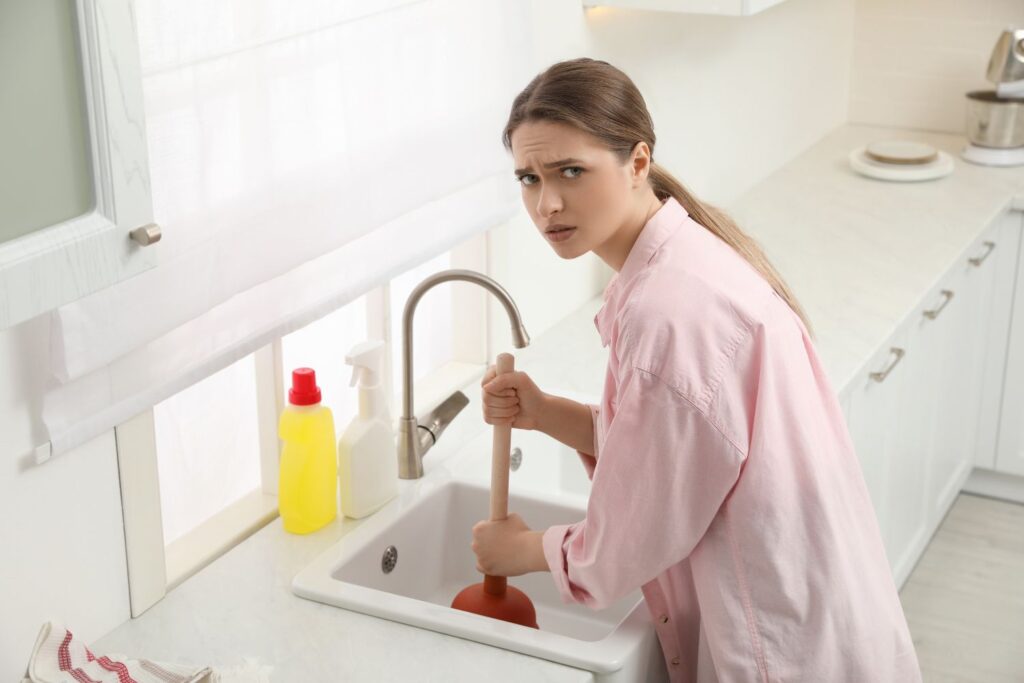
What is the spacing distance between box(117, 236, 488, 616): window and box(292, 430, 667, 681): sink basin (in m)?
0.18

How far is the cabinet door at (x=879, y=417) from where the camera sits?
261 centimetres

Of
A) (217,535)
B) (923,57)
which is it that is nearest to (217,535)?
(217,535)

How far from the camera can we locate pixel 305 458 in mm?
1888

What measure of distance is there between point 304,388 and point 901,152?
238 cm

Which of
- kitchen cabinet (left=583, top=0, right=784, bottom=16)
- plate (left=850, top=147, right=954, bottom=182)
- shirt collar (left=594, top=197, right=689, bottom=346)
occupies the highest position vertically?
kitchen cabinet (left=583, top=0, right=784, bottom=16)

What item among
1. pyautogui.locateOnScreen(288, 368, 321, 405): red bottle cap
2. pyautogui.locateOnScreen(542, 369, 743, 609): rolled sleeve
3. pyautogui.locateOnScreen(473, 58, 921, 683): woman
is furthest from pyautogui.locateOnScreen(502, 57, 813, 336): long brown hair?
pyautogui.locateOnScreen(288, 368, 321, 405): red bottle cap

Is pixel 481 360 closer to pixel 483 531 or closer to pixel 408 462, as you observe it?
pixel 408 462

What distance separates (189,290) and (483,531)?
0.49 m

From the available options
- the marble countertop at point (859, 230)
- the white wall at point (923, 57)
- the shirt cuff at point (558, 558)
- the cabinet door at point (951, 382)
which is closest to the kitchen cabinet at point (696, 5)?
the marble countertop at point (859, 230)

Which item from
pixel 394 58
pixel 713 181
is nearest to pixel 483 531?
pixel 394 58

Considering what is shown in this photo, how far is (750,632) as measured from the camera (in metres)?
1.56

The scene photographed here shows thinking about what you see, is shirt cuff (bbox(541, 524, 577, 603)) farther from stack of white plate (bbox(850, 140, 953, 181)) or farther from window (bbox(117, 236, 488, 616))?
stack of white plate (bbox(850, 140, 953, 181))

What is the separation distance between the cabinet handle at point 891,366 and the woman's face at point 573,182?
4.18 ft

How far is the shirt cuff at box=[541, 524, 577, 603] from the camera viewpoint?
5.29 feet
